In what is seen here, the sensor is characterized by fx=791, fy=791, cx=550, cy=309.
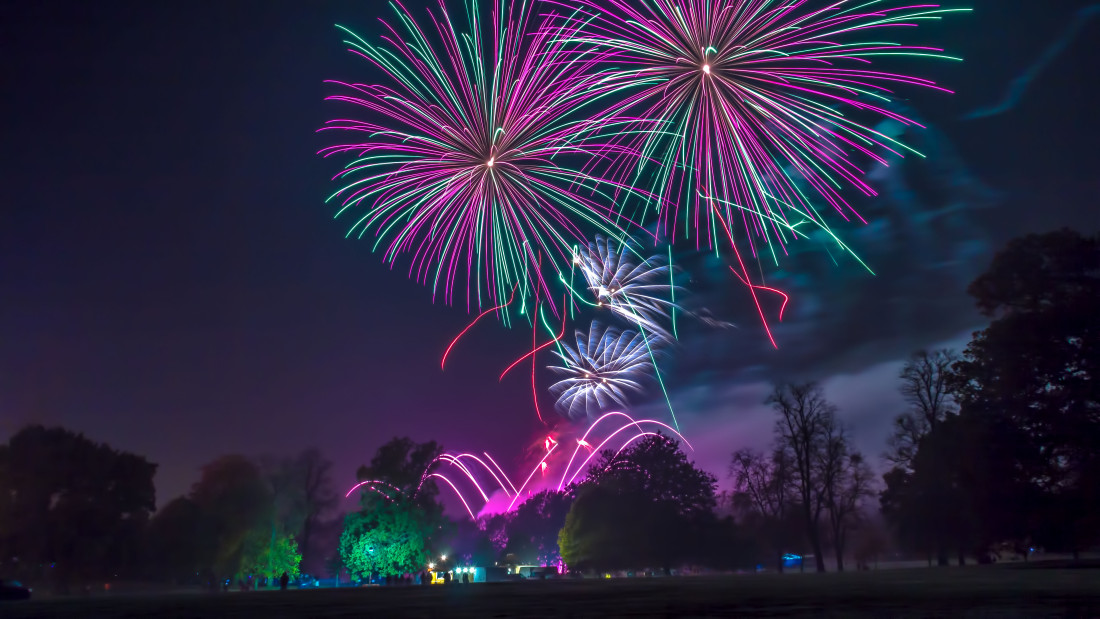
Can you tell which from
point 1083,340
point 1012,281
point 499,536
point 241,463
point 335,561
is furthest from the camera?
point 499,536

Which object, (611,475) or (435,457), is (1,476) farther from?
(611,475)

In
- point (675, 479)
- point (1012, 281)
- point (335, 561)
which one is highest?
point (1012, 281)

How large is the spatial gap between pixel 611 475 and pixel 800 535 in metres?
17.8

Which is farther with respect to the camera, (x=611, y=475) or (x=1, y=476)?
(x=611, y=475)

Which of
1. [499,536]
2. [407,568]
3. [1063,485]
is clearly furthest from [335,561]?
[1063,485]

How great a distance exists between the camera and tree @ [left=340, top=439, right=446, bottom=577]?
2495 inches

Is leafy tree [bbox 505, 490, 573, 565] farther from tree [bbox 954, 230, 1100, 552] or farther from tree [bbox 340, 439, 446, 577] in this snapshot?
tree [bbox 954, 230, 1100, 552]

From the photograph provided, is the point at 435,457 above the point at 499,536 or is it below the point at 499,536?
above

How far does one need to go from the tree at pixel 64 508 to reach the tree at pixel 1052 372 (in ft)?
158

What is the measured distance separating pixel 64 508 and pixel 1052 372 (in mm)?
52295

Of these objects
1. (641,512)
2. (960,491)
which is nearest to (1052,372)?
(960,491)

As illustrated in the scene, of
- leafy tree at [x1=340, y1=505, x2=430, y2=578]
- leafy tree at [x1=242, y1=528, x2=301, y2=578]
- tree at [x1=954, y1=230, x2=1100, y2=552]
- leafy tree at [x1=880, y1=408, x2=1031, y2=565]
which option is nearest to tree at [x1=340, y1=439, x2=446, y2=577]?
leafy tree at [x1=340, y1=505, x2=430, y2=578]

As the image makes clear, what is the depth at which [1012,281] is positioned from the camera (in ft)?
114

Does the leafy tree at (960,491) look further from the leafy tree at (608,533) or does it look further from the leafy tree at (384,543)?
the leafy tree at (384,543)
